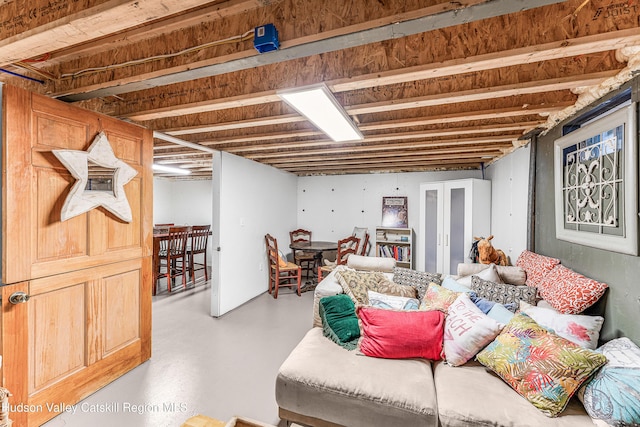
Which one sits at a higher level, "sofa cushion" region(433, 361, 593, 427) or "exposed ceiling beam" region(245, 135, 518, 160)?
"exposed ceiling beam" region(245, 135, 518, 160)

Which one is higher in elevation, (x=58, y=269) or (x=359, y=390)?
(x=58, y=269)

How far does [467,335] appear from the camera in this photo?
179 cm

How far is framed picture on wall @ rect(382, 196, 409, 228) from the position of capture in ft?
17.7

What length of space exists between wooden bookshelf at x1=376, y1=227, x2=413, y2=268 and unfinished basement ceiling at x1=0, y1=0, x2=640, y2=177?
9.71 ft

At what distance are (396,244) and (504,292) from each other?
3015 millimetres

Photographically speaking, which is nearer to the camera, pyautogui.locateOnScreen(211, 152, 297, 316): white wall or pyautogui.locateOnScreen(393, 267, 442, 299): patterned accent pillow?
pyautogui.locateOnScreen(393, 267, 442, 299): patterned accent pillow

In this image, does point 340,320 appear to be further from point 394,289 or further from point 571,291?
point 571,291

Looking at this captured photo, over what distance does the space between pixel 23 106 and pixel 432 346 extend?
306 cm

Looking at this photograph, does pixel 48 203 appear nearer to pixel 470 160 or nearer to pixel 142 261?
pixel 142 261

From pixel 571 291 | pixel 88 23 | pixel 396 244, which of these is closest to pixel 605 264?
pixel 571 291

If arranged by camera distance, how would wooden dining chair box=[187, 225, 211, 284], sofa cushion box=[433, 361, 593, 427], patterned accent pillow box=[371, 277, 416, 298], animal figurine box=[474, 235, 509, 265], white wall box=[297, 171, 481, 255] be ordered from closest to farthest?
sofa cushion box=[433, 361, 593, 427], patterned accent pillow box=[371, 277, 416, 298], animal figurine box=[474, 235, 509, 265], wooden dining chair box=[187, 225, 211, 284], white wall box=[297, 171, 481, 255]

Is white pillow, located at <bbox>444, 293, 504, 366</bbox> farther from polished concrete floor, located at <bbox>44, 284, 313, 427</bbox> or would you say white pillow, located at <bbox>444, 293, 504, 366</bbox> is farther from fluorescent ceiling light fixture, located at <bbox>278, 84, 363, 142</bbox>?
fluorescent ceiling light fixture, located at <bbox>278, 84, 363, 142</bbox>

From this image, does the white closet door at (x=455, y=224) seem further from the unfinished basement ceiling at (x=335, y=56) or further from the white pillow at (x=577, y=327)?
the white pillow at (x=577, y=327)

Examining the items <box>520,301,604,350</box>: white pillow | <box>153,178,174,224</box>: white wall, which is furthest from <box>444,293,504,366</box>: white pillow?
<box>153,178,174,224</box>: white wall
